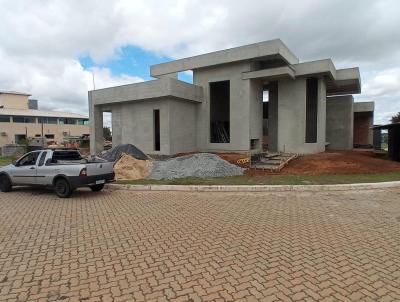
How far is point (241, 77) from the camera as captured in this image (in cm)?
1953

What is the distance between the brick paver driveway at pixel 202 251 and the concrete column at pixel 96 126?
1562cm

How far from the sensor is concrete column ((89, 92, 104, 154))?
23406mm

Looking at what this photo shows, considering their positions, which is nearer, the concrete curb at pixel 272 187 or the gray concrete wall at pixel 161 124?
the concrete curb at pixel 272 187

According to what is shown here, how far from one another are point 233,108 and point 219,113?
15.8 feet

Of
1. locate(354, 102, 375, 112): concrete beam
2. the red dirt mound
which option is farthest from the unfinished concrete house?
locate(354, 102, 375, 112): concrete beam

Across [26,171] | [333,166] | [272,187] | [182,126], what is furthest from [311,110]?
[26,171]

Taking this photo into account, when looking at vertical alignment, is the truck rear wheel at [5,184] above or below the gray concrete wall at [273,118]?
below

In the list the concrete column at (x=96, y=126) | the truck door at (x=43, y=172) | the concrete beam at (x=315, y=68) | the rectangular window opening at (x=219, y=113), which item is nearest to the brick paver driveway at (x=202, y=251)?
the truck door at (x=43, y=172)

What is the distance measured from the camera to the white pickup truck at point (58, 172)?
31.9 ft

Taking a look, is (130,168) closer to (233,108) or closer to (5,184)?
(5,184)

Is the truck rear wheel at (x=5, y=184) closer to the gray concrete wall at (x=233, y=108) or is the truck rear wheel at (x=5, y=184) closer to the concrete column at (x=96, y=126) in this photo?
the concrete column at (x=96, y=126)

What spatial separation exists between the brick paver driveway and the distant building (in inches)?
2444

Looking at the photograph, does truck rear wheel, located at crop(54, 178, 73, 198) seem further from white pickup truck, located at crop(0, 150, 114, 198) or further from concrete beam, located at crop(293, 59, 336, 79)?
concrete beam, located at crop(293, 59, 336, 79)

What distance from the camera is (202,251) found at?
4.78 meters
